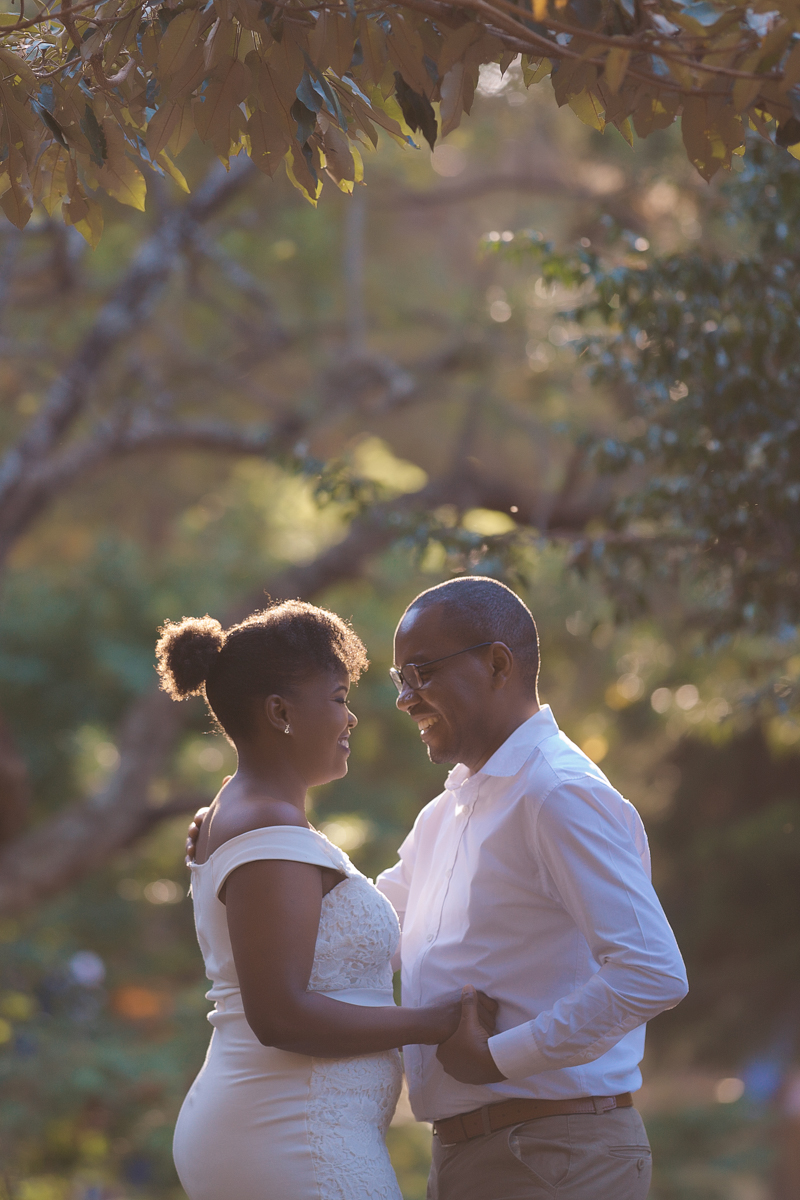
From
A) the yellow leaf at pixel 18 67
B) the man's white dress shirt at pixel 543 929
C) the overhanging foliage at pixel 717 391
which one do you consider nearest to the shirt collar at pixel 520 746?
the man's white dress shirt at pixel 543 929

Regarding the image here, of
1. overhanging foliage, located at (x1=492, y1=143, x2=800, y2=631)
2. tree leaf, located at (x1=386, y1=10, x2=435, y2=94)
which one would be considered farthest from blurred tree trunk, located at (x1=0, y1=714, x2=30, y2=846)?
tree leaf, located at (x1=386, y1=10, x2=435, y2=94)

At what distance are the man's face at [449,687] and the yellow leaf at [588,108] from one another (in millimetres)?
998

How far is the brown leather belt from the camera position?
2.36m

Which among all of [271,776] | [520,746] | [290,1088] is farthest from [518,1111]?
[271,776]

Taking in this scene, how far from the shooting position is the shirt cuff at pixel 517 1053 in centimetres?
221

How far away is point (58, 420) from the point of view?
8070 millimetres

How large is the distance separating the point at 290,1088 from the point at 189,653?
88cm

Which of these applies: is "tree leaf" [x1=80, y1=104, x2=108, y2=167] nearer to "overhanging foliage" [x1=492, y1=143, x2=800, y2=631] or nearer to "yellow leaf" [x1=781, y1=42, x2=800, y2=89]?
"yellow leaf" [x1=781, y1=42, x2=800, y2=89]

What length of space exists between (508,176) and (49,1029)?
9.07 meters

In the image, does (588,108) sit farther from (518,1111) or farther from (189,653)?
(518,1111)

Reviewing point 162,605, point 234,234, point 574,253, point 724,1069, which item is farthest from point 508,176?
point 724,1069

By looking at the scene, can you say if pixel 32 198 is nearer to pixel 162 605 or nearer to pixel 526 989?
pixel 526 989

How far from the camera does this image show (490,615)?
256cm

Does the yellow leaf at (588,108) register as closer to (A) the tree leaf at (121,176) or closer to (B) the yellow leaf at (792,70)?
(B) the yellow leaf at (792,70)
